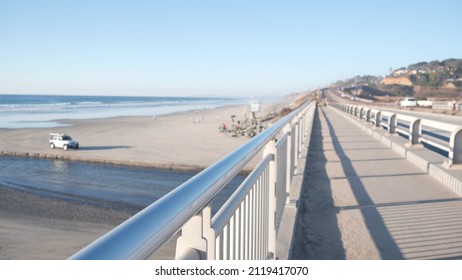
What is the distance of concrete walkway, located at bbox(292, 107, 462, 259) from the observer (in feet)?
12.6

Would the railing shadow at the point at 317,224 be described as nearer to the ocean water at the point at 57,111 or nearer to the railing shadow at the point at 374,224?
the railing shadow at the point at 374,224

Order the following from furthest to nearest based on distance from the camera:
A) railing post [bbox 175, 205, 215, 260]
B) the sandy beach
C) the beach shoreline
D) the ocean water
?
the ocean water, the beach shoreline, the sandy beach, railing post [bbox 175, 205, 215, 260]

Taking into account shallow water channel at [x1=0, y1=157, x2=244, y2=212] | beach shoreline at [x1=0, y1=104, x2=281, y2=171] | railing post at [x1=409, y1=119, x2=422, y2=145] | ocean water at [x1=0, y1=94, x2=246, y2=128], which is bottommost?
shallow water channel at [x1=0, y1=157, x2=244, y2=212]

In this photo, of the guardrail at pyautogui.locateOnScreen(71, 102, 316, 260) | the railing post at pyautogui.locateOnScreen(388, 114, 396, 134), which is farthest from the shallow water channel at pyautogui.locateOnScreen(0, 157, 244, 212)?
the guardrail at pyautogui.locateOnScreen(71, 102, 316, 260)

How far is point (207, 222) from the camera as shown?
156 centimetres

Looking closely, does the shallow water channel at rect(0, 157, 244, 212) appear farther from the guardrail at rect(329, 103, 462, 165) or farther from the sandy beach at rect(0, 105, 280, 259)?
the guardrail at rect(329, 103, 462, 165)

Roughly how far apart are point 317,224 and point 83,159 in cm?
2330

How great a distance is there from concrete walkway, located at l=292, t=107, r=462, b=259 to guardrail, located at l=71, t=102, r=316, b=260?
3.92 ft

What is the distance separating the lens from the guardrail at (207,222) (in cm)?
96

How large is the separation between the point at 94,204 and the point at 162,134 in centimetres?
2403

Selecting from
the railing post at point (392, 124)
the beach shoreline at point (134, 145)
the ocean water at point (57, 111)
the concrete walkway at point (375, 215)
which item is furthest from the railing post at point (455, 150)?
the ocean water at point (57, 111)
